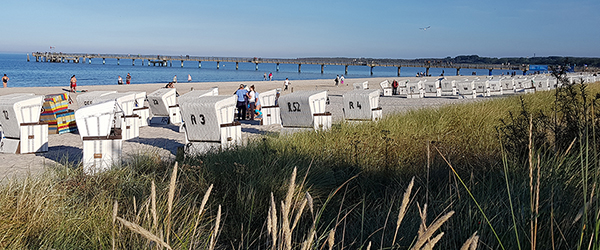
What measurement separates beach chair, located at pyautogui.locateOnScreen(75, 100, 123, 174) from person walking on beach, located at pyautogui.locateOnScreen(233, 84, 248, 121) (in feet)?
29.9

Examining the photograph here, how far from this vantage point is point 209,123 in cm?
947

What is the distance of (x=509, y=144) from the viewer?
664 cm

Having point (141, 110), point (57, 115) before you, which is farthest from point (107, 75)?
point (57, 115)

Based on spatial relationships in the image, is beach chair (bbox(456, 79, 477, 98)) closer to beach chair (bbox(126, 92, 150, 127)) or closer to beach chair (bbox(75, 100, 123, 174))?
beach chair (bbox(126, 92, 150, 127))

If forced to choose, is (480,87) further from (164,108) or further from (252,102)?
(164,108)

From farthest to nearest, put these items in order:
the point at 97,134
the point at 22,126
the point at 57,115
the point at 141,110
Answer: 1. the point at 141,110
2. the point at 57,115
3. the point at 22,126
4. the point at 97,134

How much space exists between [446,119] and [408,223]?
6.58m

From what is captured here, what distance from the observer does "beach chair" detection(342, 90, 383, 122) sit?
12984 mm

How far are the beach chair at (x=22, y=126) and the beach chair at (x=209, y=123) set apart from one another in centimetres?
321

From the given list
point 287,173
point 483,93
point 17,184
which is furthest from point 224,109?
point 483,93

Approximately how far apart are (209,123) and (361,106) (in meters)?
4.94

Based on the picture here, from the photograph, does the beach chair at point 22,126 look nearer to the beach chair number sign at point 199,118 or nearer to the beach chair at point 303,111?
the beach chair number sign at point 199,118

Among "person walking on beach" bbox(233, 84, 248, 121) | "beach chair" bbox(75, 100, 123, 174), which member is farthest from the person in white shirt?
"beach chair" bbox(75, 100, 123, 174)

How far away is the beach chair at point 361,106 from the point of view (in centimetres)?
1298
